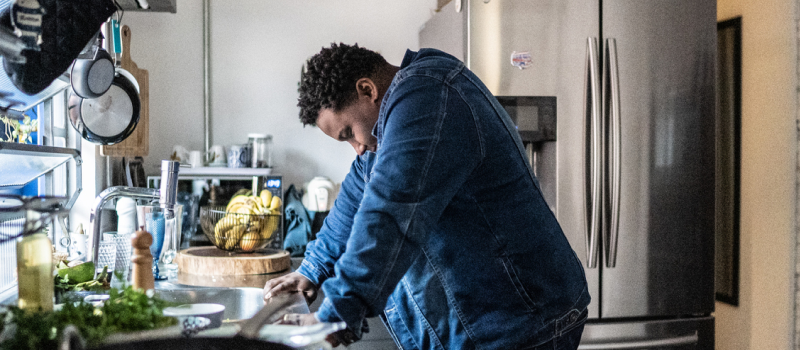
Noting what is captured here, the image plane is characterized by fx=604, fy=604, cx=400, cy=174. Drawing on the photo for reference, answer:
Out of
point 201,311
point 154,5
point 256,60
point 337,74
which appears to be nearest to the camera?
point 201,311

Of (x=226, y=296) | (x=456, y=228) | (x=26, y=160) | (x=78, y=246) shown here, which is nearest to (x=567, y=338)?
(x=456, y=228)

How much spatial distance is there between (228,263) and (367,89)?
2.59ft

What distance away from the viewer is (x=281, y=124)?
10.6 feet

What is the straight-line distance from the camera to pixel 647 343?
223cm

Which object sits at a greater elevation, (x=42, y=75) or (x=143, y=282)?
(x=42, y=75)

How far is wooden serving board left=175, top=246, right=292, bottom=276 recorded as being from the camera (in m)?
1.75

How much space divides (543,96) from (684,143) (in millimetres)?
579

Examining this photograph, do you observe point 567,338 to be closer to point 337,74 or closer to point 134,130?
point 337,74

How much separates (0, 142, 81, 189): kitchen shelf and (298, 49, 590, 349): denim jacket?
0.68m

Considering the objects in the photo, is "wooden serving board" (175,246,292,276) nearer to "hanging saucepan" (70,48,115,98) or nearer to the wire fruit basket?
the wire fruit basket

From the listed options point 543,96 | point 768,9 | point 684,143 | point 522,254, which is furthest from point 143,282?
point 768,9

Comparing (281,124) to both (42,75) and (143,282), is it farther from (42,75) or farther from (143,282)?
(42,75)

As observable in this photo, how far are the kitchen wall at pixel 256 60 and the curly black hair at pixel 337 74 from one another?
200 cm

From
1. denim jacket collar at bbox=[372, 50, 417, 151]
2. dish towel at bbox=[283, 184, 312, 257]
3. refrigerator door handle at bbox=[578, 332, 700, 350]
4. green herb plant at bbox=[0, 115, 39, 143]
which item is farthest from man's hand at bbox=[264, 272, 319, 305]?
dish towel at bbox=[283, 184, 312, 257]
